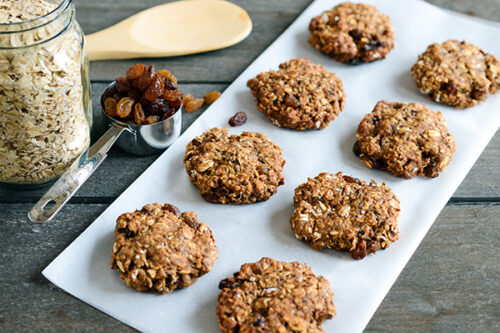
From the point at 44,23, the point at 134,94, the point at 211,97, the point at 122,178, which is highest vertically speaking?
the point at 44,23

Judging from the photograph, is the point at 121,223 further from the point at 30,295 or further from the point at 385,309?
the point at 385,309

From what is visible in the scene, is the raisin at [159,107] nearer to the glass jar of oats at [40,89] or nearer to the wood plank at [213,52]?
the glass jar of oats at [40,89]

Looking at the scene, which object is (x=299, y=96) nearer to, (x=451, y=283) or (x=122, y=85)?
(x=122, y=85)

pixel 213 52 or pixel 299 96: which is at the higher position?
pixel 299 96

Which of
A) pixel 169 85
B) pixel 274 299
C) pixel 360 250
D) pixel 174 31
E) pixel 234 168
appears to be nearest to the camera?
pixel 274 299

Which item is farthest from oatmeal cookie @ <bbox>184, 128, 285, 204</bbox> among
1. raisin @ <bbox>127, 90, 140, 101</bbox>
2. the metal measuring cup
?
raisin @ <bbox>127, 90, 140, 101</bbox>

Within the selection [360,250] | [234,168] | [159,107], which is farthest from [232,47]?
[360,250]
